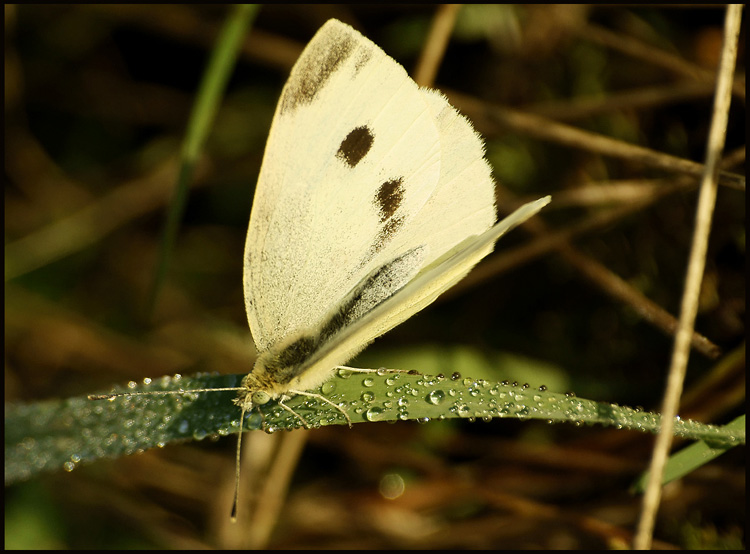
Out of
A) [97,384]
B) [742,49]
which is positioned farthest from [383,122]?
A: [97,384]

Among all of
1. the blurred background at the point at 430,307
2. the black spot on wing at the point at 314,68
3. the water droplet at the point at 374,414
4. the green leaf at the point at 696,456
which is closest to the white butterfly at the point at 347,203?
the black spot on wing at the point at 314,68

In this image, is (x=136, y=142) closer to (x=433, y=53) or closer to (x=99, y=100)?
(x=99, y=100)

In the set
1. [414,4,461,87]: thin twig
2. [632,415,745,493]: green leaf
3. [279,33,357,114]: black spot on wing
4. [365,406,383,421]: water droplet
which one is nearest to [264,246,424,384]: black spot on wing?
[365,406,383,421]: water droplet

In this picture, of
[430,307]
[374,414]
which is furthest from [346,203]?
[430,307]

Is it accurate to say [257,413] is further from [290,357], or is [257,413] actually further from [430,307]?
[430,307]

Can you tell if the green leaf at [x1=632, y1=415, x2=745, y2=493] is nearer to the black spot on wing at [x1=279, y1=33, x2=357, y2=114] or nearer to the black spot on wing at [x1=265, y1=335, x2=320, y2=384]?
the black spot on wing at [x1=265, y1=335, x2=320, y2=384]

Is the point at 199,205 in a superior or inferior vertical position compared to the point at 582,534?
superior
